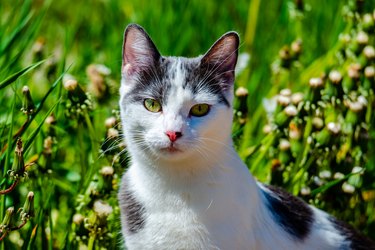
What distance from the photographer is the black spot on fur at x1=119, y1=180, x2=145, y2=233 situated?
187 cm

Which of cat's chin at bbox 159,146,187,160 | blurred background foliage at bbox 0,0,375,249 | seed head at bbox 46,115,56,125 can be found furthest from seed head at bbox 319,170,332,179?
seed head at bbox 46,115,56,125

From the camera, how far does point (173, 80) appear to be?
72.0 inches

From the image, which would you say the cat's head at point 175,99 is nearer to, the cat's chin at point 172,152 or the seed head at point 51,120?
the cat's chin at point 172,152

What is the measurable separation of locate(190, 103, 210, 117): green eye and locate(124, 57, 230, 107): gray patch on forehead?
4 centimetres

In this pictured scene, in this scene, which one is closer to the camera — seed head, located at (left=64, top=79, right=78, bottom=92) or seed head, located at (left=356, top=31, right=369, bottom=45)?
seed head, located at (left=64, top=79, right=78, bottom=92)

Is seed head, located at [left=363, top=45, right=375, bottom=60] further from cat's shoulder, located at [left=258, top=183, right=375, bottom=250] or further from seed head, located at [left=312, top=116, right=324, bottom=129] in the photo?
cat's shoulder, located at [left=258, top=183, right=375, bottom=250]

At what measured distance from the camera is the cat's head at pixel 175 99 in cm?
176

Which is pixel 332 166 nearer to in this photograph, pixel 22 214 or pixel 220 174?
pixel 220 174

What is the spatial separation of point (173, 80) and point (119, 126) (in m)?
0.30

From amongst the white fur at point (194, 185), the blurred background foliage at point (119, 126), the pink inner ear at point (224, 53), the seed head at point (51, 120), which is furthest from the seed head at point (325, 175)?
the seed head at point (51, 120)

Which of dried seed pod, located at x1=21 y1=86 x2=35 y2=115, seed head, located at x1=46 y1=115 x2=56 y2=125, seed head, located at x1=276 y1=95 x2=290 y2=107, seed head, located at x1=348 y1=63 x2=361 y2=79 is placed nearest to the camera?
dried seed pod, located at x1=21 y1=86 x2=35 y2=115

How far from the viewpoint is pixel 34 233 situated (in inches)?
75.8

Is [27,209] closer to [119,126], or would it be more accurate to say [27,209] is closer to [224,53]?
[119,126]

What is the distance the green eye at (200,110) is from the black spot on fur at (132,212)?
11.1 inches
